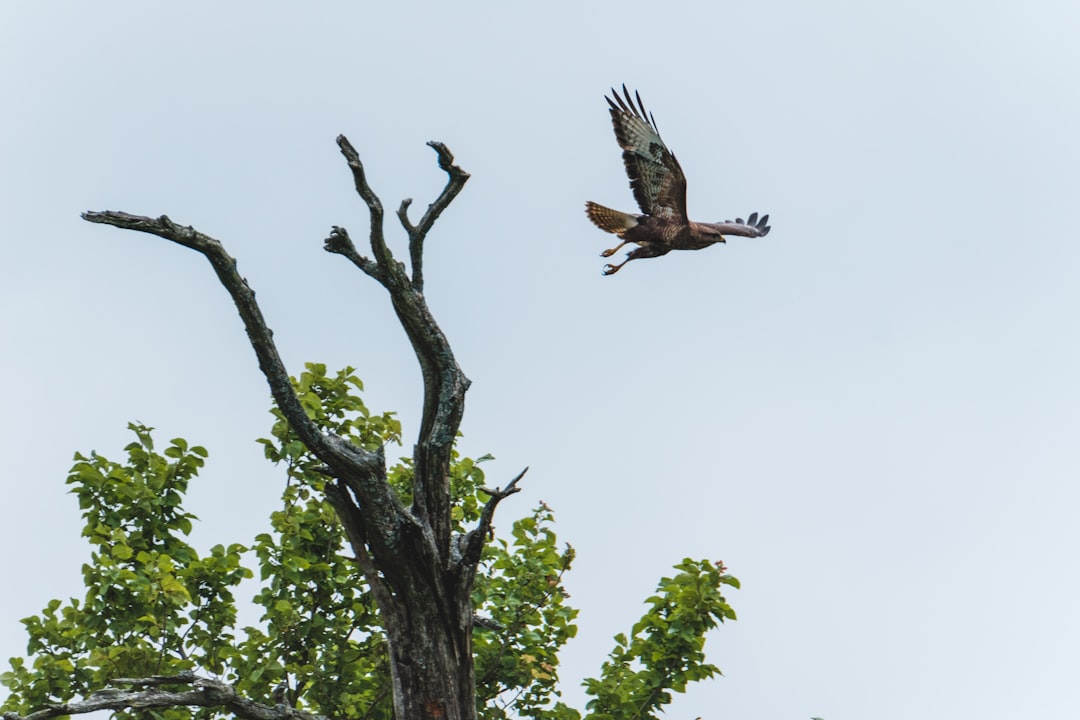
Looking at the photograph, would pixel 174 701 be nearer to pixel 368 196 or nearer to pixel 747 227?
pixel 368 196

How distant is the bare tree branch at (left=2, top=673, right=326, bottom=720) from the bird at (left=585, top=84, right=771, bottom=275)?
20.5 ft

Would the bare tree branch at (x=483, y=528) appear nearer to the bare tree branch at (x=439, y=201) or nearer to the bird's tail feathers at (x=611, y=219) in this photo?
the bare tree branch at (x=439, y=201)

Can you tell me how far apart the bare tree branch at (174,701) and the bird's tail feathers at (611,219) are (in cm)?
621

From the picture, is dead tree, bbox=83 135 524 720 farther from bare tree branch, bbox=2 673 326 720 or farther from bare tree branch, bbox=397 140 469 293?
bare tree branch, bbox=2 673 326 720

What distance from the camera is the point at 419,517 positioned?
12.2 m

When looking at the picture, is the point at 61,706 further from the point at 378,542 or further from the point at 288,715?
the point at 378,542

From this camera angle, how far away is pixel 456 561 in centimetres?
1232

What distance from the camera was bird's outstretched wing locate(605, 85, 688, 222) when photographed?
15500 millimetres

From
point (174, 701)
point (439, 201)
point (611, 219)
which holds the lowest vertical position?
point (174, 701)

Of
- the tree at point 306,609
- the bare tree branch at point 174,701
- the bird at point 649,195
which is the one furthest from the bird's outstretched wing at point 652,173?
the bare tree branch at point 174,701

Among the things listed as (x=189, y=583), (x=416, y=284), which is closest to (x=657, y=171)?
(x=416, y=284)

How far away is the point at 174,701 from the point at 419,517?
95.2 inches

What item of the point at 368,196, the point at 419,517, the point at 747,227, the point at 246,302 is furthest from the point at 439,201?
the point at 747,227

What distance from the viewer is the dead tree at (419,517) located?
11594 millimetres
